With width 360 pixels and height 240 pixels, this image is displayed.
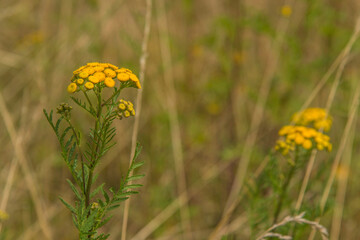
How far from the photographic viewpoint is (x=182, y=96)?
11.9 ft

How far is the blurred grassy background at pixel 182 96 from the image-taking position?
296 centimetres

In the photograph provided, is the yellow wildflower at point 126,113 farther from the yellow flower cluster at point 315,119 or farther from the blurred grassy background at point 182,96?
the blurred grassy background at point 182,96

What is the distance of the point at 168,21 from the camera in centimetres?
386

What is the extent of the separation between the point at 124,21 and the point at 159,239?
2121mm

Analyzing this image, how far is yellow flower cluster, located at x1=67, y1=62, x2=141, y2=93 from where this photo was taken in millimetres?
1171

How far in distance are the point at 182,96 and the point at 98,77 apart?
2.46 meters

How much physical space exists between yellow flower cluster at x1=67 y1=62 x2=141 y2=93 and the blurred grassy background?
166cm

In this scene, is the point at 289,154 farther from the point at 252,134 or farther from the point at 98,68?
the point at 98,68

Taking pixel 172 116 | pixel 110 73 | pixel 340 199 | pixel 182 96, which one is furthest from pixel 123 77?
pixel 182 96


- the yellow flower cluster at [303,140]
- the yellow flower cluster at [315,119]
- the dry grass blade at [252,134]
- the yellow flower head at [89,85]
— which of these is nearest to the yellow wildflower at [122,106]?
the yellow flower head at [89,85]

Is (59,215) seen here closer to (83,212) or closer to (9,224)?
(9,224)

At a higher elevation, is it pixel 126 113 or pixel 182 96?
pixel 126 113

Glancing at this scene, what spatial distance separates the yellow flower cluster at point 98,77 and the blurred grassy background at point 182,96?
1.66 metres

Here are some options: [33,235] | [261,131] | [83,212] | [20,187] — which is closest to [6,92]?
[20,187]
